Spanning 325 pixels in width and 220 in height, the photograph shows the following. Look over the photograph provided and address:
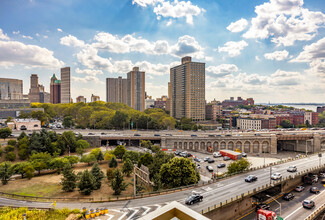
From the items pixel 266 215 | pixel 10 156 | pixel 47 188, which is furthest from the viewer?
pixel 10 156

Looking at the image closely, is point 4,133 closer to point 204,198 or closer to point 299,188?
point 204,198

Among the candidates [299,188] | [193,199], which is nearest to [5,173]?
[193,199]

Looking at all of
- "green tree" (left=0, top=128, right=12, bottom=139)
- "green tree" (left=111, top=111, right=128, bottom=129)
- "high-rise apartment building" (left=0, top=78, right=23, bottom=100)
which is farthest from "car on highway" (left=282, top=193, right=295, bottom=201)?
"high-rise apartment building" (left=0, top=78, right=23, bottom=100)

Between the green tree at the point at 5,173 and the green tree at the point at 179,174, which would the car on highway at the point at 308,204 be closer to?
the green tree at the point at 179,174

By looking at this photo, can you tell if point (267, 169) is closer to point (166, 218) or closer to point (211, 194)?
point (211, 194)

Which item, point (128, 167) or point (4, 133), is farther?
point (4, 133)

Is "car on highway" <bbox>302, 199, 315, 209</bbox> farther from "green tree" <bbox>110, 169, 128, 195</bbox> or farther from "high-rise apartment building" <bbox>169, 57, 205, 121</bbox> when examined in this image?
"high-rise apartment building" <bbox>169, 57, 205, 121</bbox>

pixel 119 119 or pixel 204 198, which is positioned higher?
pixel 119 119

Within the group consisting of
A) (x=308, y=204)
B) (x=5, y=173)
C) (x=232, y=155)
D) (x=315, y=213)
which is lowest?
(x=315, y=213)
